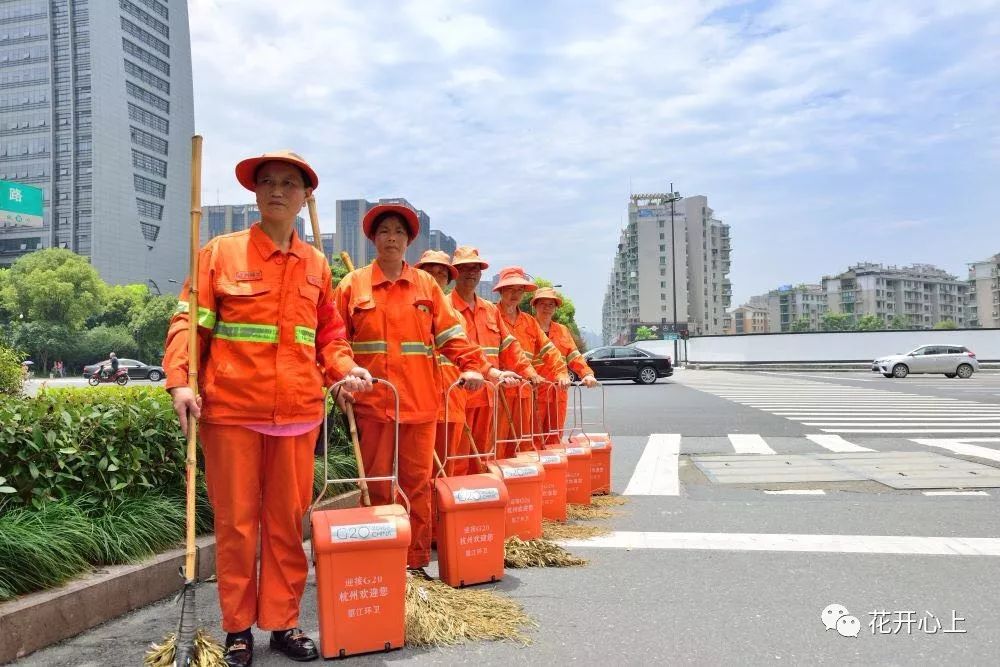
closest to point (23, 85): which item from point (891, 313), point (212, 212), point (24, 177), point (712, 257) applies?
point (24, 177)

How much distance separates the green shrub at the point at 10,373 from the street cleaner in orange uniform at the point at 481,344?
552 cm

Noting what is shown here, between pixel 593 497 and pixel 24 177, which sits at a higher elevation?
pixel 24 177

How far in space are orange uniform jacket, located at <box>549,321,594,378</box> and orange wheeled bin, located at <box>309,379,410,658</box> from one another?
166 inches

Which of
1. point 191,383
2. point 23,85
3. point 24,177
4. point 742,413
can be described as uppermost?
point 23,85

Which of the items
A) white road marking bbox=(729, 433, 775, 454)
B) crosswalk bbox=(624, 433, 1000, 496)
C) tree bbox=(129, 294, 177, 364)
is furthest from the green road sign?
white road marking bbox=(729, 433, 775, 454)

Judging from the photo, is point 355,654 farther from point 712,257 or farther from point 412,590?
point 712,257

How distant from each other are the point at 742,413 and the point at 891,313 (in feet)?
485

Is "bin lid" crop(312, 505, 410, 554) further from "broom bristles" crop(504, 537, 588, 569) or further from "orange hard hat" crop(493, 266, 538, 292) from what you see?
"orange hard hat" crop(493, 266, 538, 292)

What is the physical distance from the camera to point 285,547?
3164mm

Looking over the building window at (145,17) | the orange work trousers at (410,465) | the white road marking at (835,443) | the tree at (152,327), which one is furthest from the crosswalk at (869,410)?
the building window at (145,17)

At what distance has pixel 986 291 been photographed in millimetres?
138875

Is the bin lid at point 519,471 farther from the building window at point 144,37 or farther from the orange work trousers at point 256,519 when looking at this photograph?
the building window at point 144,37

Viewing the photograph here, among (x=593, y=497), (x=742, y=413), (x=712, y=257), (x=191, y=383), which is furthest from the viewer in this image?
(x=712, y=257)

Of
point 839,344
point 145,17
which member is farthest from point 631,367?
point 145,17
